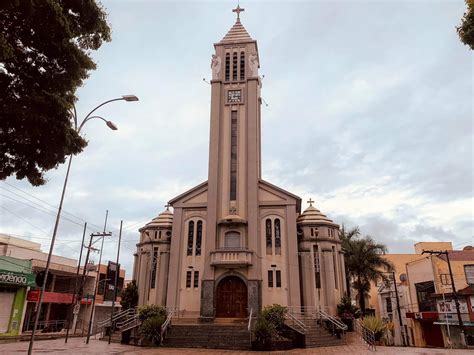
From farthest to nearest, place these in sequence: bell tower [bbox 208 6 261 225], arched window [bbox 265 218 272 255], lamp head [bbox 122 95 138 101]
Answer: bell tower [bbox 208 6 261 225], arched window [bbox 265 218 272 255], lamp head [bbox 122 95 138 101]

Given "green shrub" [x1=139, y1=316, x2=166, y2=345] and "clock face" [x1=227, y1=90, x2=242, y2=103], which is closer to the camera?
"green shrub" [x1=139, y1=316, x2=166, y2=345]

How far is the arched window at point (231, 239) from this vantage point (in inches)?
1106

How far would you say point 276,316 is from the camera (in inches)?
812

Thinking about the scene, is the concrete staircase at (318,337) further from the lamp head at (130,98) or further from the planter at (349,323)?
the lamp head at (130,98)

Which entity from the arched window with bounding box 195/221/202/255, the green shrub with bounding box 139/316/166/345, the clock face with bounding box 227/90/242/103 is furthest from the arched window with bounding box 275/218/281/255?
the clock face with bounding box 227/90/242/103

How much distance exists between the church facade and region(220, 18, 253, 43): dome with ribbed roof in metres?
3.07

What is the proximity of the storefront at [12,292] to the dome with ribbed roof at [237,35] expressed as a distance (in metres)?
26.4

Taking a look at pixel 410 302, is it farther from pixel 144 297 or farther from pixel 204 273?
pixel 144 297

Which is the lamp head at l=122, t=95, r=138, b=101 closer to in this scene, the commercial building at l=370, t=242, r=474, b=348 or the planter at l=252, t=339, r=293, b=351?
the planter at l=252, t=339, r=293, b=351

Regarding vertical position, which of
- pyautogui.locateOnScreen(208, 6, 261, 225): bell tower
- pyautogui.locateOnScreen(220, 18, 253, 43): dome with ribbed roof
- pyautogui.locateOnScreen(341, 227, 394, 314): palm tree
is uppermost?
pyautogui.locateOnScreen(220, 18, 253, 43): dome with ribbed roof

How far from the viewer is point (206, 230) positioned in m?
28.5

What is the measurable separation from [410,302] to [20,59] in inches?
1550

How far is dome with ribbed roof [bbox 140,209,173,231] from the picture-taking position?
3142 cm

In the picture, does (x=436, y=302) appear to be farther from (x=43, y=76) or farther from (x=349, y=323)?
(x=43, y=76)
